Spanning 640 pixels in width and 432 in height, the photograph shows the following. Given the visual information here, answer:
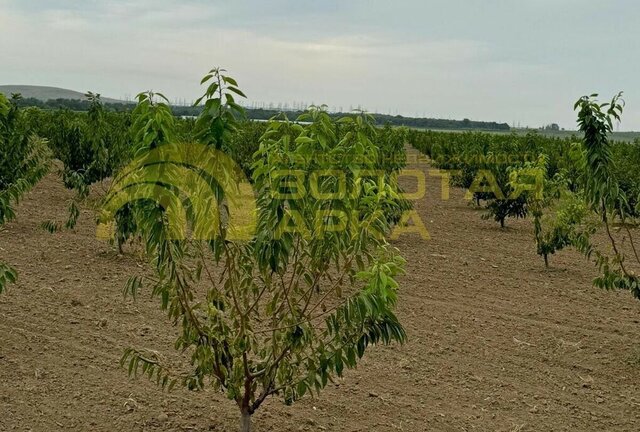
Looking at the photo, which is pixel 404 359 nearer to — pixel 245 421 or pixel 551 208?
pixel 245 421

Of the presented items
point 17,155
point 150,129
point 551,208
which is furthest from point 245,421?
point 551,208

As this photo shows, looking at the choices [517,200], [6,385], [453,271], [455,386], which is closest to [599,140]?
[455,386]

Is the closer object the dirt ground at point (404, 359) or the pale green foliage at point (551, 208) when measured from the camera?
the dirt ground at point (404, 359)

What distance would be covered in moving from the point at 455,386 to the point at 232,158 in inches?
113

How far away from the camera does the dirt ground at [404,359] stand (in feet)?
14.7

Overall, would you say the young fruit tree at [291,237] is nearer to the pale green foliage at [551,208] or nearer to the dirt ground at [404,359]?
the dirt ground at [404,359]

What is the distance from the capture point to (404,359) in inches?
223

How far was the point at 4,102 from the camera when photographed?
231 inches

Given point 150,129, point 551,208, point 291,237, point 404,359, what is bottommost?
point 404,359

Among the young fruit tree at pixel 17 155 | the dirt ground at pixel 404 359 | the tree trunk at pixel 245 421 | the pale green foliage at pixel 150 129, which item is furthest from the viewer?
the young fruit tree at pixel 17 155

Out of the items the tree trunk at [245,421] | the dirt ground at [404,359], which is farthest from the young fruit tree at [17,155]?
the tree trunk at [245,421]

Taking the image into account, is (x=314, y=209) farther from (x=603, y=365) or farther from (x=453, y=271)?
(x=453, y=271)

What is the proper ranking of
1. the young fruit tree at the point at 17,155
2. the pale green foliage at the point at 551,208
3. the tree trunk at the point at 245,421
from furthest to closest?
1. the young fruit tree at the point at 17,155
2. the pale green foliage at the point at 551,208
3. the tree trunk at the point at 245,421

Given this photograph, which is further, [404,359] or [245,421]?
[404,359]
